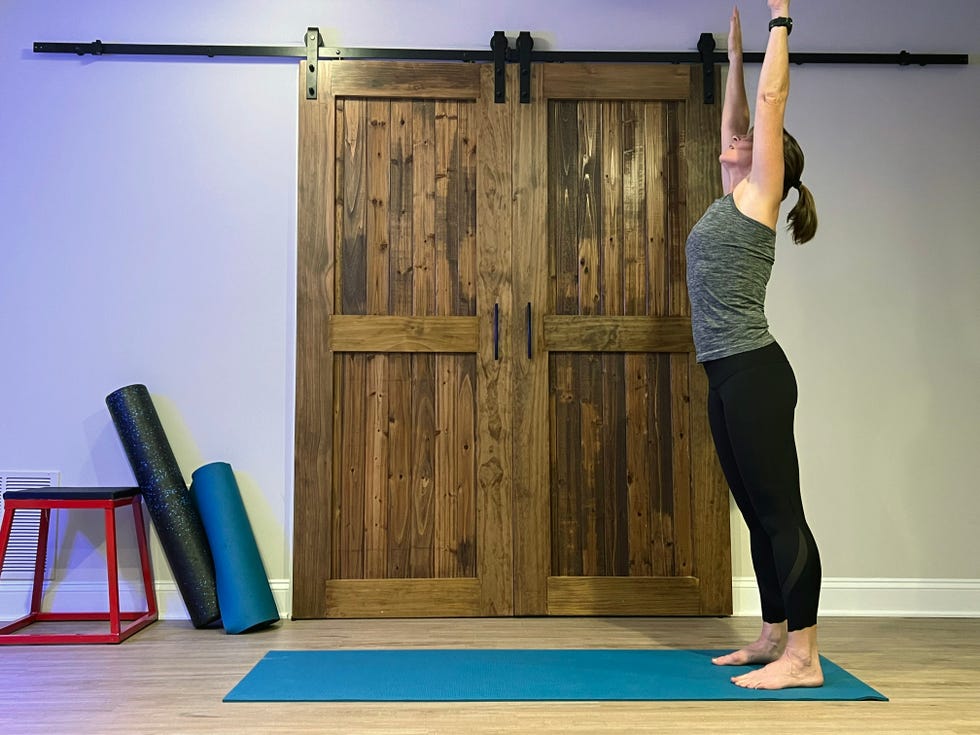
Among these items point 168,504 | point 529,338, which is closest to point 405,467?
point 529,338

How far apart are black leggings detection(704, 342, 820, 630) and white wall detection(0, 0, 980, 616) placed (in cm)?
103

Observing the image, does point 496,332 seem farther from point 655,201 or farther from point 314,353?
point 655,201

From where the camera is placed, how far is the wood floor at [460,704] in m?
1.85

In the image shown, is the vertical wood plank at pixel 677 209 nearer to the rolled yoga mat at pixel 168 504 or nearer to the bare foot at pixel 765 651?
the bare foot at pixel 765 651

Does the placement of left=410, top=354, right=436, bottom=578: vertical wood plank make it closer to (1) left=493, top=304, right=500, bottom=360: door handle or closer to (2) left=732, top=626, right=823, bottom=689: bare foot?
(1) left=493, top=304, right=500, bottom=360: door handle

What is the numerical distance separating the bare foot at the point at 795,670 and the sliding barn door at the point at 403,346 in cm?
111

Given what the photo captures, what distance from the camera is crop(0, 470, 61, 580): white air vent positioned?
9.90ft

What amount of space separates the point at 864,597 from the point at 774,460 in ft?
4.27

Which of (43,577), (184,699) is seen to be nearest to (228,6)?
(43,577)

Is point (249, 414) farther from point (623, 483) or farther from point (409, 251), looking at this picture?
point (623, 483)

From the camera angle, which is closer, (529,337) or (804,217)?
(804,217)

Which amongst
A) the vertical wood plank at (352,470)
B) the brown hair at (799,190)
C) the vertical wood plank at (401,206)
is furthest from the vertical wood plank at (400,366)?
the brown hair at (799,190)

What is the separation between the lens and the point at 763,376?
2156 millimetres

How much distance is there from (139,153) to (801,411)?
A: 2.63 metres
